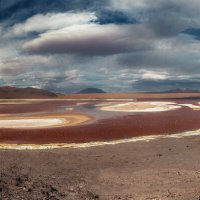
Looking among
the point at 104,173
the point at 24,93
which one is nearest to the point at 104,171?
the point at 104,173

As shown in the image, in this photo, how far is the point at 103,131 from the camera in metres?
34.1

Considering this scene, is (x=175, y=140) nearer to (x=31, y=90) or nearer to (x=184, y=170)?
(x=184, y=170)

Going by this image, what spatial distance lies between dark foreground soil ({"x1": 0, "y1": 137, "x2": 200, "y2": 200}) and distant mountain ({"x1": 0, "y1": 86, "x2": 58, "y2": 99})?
125 meters

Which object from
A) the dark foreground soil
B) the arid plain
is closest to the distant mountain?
the arid plain

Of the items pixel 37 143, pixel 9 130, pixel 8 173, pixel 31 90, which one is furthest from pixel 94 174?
pixel 31 90

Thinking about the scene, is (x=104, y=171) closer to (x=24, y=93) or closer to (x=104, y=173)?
(x=104, y=173)

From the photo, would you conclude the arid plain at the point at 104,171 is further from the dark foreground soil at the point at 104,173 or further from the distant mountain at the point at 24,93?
the distant mountain at the point at 24,93

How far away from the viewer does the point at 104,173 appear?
16.1m

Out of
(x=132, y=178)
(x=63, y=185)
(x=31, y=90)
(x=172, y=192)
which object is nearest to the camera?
(x=172, y=192)

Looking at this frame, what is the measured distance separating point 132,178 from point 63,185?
303cm

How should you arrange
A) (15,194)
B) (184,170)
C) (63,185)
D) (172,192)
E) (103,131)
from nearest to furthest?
(15,194) → (172,192) → (63,185) → (184,170) → (103,131)

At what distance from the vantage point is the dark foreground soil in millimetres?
12836

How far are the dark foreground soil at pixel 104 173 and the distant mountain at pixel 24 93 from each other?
410ft

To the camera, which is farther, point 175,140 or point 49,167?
point 175,140
